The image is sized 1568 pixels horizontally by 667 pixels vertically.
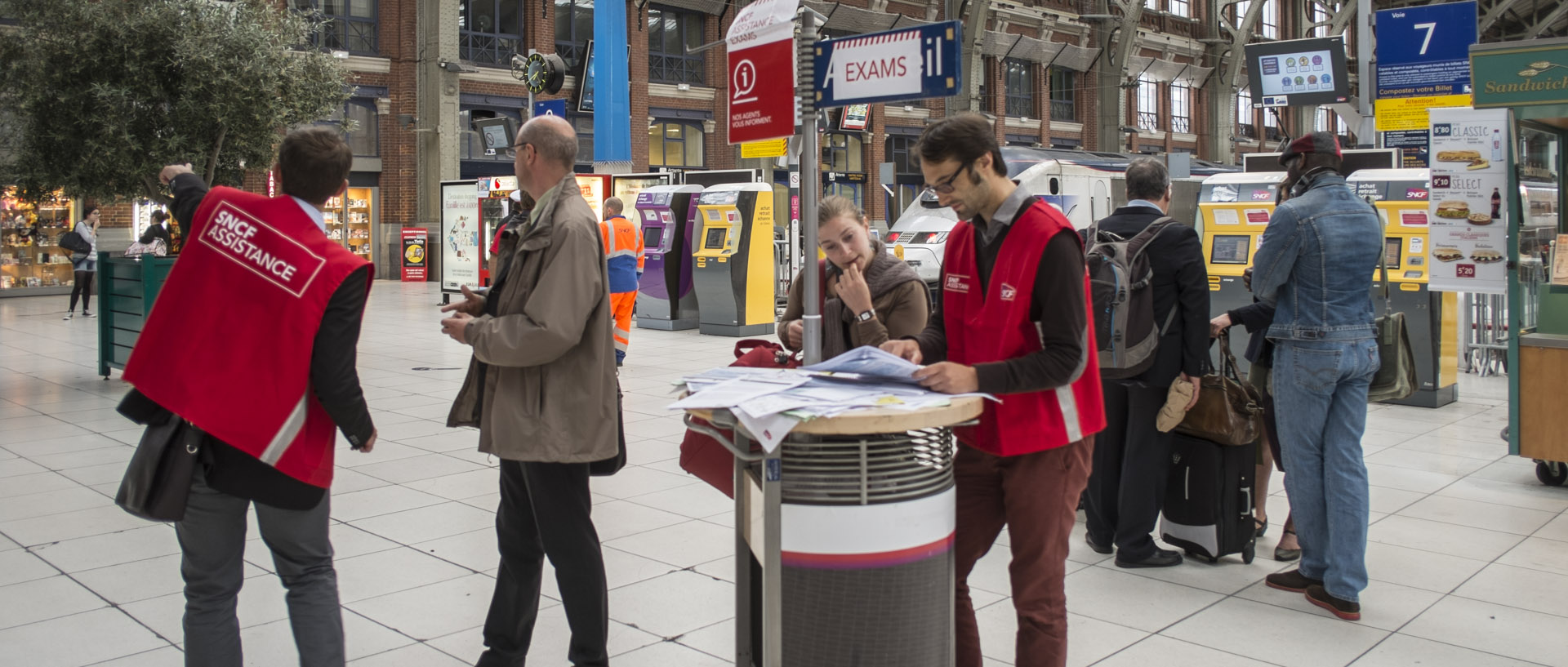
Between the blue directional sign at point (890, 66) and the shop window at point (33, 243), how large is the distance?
21936 millimetres

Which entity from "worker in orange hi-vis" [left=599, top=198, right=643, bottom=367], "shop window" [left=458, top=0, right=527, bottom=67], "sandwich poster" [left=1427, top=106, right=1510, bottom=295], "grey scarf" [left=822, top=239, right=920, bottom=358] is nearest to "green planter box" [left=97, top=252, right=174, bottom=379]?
"worker in orange hi-vis" [left=599, top=198, right=643, bottom=367]

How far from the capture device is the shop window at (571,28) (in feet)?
92.3

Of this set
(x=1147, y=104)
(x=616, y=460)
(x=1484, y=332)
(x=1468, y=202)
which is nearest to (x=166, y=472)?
(x=616, y=460)

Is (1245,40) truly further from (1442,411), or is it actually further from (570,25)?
(1442,411)

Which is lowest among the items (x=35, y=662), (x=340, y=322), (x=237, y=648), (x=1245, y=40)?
(x=35, y=662)

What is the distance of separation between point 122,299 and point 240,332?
8545mm

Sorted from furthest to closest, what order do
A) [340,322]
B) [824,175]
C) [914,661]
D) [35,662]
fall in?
[824,175]
[35,662]
[340,322]
[914,661]

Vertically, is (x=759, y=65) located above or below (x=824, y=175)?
below

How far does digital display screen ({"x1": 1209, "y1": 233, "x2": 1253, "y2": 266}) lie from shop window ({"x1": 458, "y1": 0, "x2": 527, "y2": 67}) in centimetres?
2063

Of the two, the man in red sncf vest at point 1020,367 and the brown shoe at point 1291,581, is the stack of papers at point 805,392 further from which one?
the brown shoe at point 1291,581

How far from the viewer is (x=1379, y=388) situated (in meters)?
4.56

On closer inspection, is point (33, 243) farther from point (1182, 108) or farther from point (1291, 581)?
point (1182, 108)

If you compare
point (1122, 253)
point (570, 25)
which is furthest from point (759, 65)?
point (570, 25)

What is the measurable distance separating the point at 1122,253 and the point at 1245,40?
141 ft
